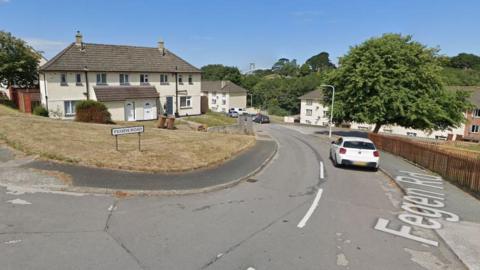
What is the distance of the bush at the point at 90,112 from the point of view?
23.9 meters

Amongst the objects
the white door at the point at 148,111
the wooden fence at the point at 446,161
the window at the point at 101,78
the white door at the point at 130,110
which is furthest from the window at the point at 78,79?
the wooden fence at the point at 446,161

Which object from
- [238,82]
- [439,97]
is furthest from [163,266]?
[238,82]

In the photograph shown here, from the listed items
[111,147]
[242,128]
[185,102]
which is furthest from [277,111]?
[111,147]

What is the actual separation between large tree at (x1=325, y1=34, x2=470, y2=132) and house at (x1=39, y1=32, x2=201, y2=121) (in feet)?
58.2

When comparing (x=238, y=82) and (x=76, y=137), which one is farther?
(x=238, y=82)

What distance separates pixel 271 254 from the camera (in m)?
5.70

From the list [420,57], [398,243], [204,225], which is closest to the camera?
[398,243]

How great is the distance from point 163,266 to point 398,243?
4.72 metres

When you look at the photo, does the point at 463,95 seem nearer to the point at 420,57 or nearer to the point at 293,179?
the point at 420,57

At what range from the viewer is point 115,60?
1264 inches

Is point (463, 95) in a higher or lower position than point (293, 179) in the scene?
higher

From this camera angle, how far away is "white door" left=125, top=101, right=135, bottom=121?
30.9 metres

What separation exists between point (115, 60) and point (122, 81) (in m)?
2.28

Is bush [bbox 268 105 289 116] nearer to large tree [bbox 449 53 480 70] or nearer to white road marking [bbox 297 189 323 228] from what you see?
white road marking [bbox 297 189 323 228]
